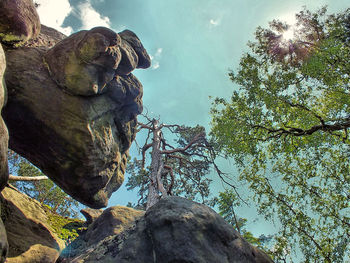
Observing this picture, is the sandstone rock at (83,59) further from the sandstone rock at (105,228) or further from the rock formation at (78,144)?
the sandstone rock at (105,228)

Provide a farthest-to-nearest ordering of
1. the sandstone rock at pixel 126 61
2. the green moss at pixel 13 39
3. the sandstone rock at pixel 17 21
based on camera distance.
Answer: the sandstone rock at pixel 126 61, the green moss at pixel 13 39, the sandstone rock at pixel 17 21

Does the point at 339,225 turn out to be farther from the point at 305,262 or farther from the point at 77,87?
the point at 77,87

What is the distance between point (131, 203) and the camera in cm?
2102

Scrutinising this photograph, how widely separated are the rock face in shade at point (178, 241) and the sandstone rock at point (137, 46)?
7.67 meters

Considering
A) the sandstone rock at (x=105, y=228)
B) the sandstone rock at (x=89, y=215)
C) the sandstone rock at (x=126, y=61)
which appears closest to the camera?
the sandstone rock at (x=126, y=61)

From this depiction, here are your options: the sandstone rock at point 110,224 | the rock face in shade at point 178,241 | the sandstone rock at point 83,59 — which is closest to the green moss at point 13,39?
the sandstone rock at point 83,59

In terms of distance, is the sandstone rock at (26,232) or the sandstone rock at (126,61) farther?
the sandstone rock at (126,61)

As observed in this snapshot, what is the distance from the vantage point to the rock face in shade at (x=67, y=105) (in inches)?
273

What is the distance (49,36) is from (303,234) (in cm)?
1602

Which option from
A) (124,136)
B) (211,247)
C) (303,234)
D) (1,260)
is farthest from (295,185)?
(1,260)

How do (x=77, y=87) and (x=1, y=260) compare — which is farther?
(x=77, y=87)

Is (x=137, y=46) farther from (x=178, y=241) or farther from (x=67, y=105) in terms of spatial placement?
(x=178, y=241)

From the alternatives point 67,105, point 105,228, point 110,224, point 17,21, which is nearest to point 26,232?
point 105,228

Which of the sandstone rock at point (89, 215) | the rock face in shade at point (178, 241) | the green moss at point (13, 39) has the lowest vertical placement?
the rock face in shade at point (178, 241)
